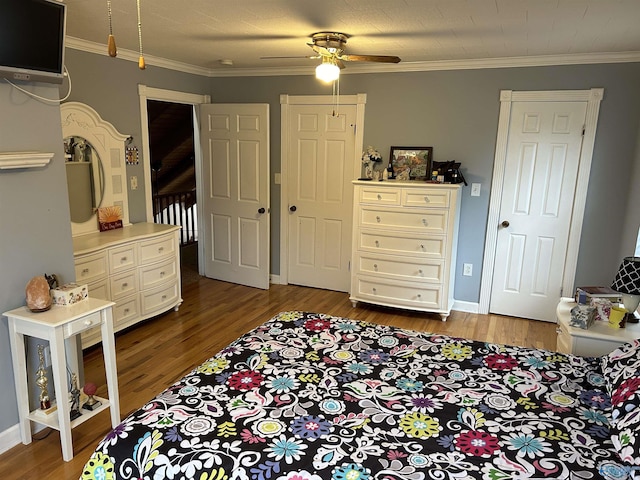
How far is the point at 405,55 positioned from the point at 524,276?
230 centimetres

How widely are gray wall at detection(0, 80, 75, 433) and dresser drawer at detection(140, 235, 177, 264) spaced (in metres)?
1.32

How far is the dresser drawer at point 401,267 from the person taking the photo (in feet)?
13.5

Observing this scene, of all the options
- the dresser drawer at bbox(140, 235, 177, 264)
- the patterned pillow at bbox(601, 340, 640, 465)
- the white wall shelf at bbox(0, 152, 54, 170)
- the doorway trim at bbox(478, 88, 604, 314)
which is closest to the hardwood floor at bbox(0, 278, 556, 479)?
the doorway trim at bbox(478, 88, 604, 314)

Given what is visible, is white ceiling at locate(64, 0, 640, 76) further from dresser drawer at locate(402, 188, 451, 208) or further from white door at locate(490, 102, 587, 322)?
dresser drawer at locate(402, 188, 451, 208)

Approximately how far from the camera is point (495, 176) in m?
4.17

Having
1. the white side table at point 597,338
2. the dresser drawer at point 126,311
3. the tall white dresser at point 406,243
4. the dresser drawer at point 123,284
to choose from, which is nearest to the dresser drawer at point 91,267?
the dresser drawer at point 123,284

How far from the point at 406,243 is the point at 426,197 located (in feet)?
1.51

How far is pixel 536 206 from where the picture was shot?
4109 millimetres

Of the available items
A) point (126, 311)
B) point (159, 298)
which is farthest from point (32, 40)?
point (159, 298)

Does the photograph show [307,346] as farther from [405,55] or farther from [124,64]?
[124,64]

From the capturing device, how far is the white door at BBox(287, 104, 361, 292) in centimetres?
474

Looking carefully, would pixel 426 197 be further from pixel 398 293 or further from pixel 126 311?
pixel 126 311

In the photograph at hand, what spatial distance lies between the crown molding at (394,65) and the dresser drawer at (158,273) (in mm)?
1823

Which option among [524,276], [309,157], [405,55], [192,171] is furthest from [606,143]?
[192,171]
